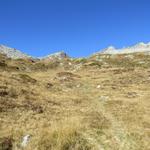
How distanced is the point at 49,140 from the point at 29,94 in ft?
45.6

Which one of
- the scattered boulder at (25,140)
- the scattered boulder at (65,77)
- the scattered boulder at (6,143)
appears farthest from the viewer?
the scattered boulder at (65,77)

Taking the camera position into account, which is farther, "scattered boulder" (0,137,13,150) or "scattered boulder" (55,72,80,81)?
"scattered boulder" (55,72,80,81)

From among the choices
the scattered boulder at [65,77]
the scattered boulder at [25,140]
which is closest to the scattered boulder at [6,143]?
the scattered boulder at [25,140]

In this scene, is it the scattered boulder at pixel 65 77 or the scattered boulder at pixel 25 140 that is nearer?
the scattered boulder at pixel 25 140

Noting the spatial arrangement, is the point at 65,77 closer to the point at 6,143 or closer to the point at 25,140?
the point at 25,140

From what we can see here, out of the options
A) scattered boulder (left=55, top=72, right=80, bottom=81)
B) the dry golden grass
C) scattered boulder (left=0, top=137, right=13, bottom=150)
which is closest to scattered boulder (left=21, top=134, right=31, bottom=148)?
the dry golden grass

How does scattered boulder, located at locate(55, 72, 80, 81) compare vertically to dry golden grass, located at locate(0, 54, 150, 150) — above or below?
above

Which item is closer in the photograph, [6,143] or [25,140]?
[6,143]

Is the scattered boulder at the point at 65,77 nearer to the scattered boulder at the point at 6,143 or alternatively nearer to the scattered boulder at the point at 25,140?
the scattered boulder at the point at 25,140

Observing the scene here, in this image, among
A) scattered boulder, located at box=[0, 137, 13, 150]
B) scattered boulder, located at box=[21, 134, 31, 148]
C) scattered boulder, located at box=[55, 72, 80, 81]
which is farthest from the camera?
scattered boulder, located at box=[55, 72, 80, 81]

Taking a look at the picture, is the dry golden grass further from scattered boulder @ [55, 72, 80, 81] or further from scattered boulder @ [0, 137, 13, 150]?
scattered boulder @ [55, 72, 80, 81]

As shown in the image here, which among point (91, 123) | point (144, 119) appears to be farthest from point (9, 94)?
point (144, 119)

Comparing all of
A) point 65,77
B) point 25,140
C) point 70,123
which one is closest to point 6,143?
point 25,140

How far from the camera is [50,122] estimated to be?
18.6 meters
